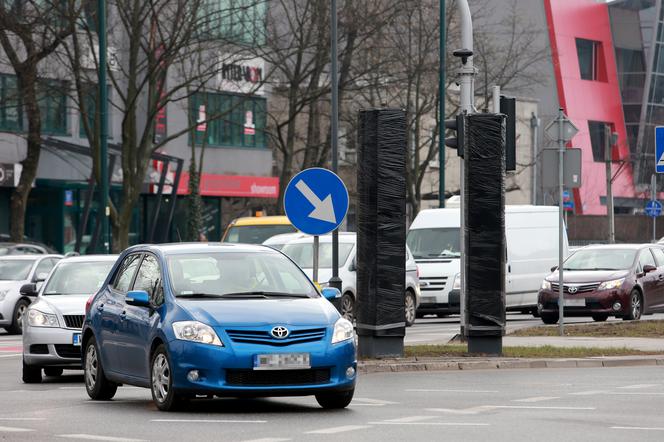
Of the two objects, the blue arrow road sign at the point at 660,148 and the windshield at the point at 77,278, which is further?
the blue arrow road sign at the point at 660,148

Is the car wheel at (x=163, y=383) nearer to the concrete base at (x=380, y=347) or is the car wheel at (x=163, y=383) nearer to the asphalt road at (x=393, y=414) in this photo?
the asphalt road at (x=393, y=414)

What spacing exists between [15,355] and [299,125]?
47.9 meters

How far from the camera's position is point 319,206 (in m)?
19.9

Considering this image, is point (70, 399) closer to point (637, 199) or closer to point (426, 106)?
point (426, 106)

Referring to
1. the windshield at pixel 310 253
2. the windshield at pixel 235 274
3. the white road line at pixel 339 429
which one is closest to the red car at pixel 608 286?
the windshield at pixel 310 253

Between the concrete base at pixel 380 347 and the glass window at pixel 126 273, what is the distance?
488 cm

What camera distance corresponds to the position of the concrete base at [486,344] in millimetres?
20094

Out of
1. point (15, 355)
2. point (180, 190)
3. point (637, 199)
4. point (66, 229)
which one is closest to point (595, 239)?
point (637, 199)

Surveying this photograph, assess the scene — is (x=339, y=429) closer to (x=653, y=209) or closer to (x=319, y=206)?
(x=319, y=206)

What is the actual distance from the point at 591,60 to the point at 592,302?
58.0 meters

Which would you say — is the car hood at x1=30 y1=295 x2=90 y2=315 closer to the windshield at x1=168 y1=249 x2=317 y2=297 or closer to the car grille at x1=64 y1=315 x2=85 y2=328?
the car grille at x1=64 y1=315 x2=85 y2=328

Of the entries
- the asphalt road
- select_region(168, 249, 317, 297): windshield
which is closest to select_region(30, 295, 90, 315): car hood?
the asphalt road

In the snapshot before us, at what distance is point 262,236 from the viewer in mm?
37312

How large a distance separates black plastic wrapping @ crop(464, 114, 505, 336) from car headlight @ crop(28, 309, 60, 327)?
16.9 ft
